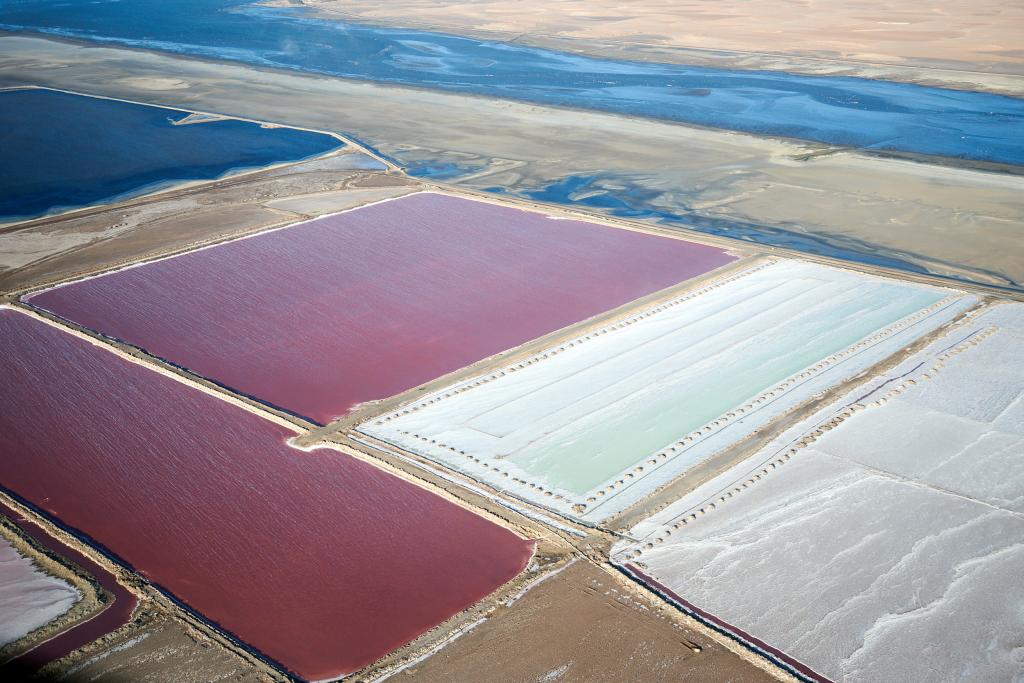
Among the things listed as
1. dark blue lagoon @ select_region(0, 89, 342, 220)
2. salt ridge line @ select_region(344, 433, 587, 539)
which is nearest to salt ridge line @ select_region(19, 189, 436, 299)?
dark blue lagoon @ select_region(0, 89, 342, 220)

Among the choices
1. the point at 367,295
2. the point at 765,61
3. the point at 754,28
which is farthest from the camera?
the point at 754,28

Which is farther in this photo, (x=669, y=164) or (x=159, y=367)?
(x=669, y=164)

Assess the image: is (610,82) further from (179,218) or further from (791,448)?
(791,448)

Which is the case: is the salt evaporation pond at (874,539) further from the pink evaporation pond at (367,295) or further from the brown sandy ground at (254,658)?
the pink evaporation pond at (367,295)

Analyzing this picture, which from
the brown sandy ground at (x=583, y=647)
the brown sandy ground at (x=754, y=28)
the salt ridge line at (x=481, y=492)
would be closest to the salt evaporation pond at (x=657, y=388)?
the salt ridge line at (x=481, y=492)

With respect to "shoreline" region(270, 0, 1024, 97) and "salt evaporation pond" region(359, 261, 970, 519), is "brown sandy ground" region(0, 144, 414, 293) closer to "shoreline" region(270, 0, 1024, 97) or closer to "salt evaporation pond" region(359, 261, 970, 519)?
"salt evaporation pond" region(359, 261, 970, 519)

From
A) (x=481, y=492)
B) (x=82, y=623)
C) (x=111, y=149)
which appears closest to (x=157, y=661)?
(x=82, y=623)
